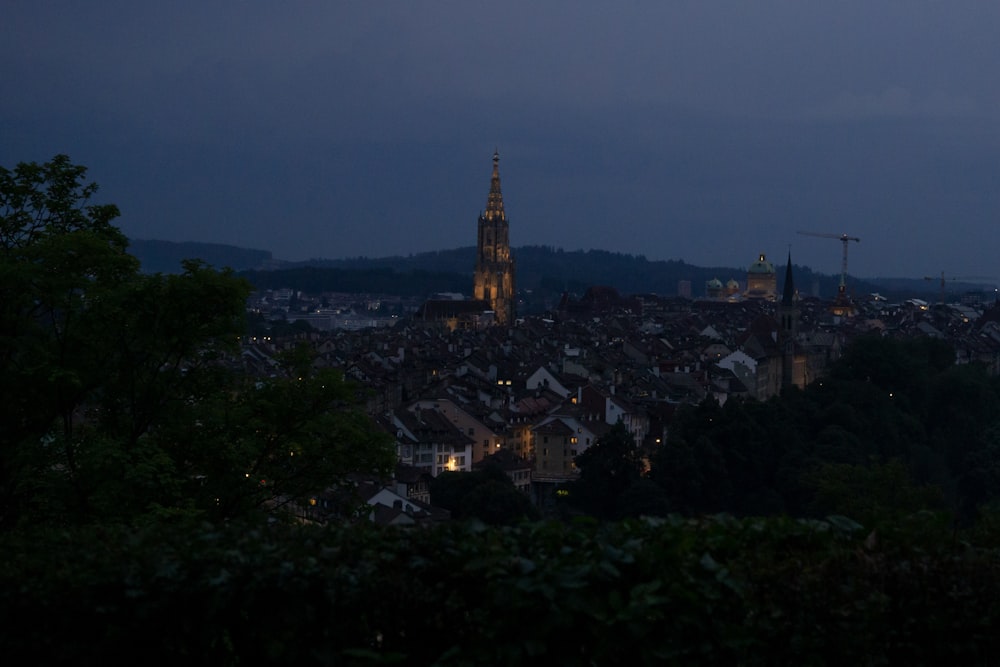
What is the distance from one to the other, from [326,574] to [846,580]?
2.09 meters

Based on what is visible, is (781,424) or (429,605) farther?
(781,424)

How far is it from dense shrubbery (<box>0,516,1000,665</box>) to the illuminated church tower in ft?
446

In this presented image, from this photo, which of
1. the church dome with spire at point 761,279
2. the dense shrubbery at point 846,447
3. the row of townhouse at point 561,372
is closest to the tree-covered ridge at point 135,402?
the row of townhouse at point 561,372

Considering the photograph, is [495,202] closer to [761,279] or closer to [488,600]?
[761,279]

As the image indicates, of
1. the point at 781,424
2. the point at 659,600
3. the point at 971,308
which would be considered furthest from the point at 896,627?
the point at 971,308

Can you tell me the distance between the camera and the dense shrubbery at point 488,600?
5004mm

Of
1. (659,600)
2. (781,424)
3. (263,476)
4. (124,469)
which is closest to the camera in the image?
(659,600)

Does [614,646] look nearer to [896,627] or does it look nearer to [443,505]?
[896,627]

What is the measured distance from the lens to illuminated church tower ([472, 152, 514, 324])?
142500 millimetres

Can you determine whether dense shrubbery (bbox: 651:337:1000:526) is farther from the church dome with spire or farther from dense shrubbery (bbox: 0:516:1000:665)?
the church dome with spire

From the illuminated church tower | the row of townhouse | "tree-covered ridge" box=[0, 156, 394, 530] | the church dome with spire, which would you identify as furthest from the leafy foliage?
the church dome with spire

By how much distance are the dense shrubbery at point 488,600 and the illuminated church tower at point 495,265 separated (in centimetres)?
13592

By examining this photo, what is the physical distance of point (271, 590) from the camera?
5004 mm

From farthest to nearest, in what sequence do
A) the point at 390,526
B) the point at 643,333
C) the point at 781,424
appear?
the point at 643,333 → the point at 781,424 → the point at 390,526
